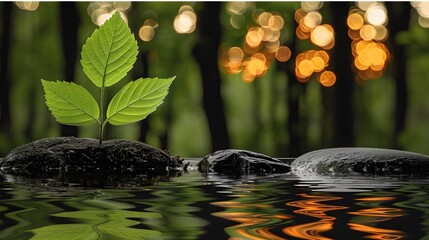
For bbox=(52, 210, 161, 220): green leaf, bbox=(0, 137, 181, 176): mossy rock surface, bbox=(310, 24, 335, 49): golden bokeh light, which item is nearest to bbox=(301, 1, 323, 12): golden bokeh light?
bbox=(310, 24, 335, 49): golden bokeh light

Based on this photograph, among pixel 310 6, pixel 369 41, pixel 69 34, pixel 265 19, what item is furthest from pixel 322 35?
pixel 69 34

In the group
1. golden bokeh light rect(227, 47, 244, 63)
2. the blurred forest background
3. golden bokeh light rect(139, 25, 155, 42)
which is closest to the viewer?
the blurred forest background

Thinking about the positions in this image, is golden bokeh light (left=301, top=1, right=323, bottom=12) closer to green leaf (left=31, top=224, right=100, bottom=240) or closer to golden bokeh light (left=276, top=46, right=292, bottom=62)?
golden bokeh light (left=276, top=46, right=292, bottom=62)

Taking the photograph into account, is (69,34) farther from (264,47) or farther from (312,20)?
(312,20)

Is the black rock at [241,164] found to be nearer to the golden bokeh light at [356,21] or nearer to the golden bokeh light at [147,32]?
the golden bokeh light at [356,21]

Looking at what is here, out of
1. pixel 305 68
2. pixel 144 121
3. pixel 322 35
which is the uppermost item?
pixel 322 35

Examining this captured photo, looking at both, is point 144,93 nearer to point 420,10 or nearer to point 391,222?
point 391,222

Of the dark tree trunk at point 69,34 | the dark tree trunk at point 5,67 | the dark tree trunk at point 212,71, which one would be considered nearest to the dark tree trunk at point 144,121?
the dark tree trunk at point 69,34

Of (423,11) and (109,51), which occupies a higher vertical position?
(423,11)
